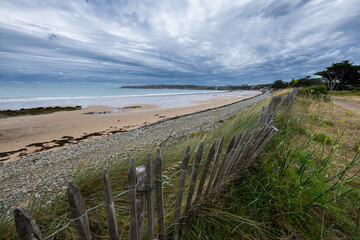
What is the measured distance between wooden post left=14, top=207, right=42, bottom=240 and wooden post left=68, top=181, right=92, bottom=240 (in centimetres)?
17

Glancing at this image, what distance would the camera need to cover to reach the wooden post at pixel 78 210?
85 cm

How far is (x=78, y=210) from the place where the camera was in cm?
92

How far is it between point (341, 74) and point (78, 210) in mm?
48879

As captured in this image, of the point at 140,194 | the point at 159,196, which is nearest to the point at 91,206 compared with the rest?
the point at 159,196

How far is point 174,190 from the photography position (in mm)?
2348

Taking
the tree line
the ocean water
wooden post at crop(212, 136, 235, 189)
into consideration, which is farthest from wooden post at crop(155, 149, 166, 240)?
the tree line

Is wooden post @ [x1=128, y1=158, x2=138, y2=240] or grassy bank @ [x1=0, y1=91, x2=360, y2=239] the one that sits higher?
wooden post @ [x1=128, y1=158, x2=138, y2=240]

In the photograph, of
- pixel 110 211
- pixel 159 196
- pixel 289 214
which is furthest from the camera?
pixel 289 214

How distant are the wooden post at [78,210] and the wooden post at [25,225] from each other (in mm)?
166

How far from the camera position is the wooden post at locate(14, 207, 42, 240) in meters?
0.72

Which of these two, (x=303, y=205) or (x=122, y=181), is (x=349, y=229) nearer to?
(x=303, y=205)

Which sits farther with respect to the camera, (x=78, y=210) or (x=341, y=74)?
(x=341, y=74)

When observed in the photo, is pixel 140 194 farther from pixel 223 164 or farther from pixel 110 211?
pixel 223 164

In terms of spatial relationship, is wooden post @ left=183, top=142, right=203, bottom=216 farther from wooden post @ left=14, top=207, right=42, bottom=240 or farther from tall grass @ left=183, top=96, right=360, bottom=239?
wooden post @ left=14, top=207, right=42, bottom=240
